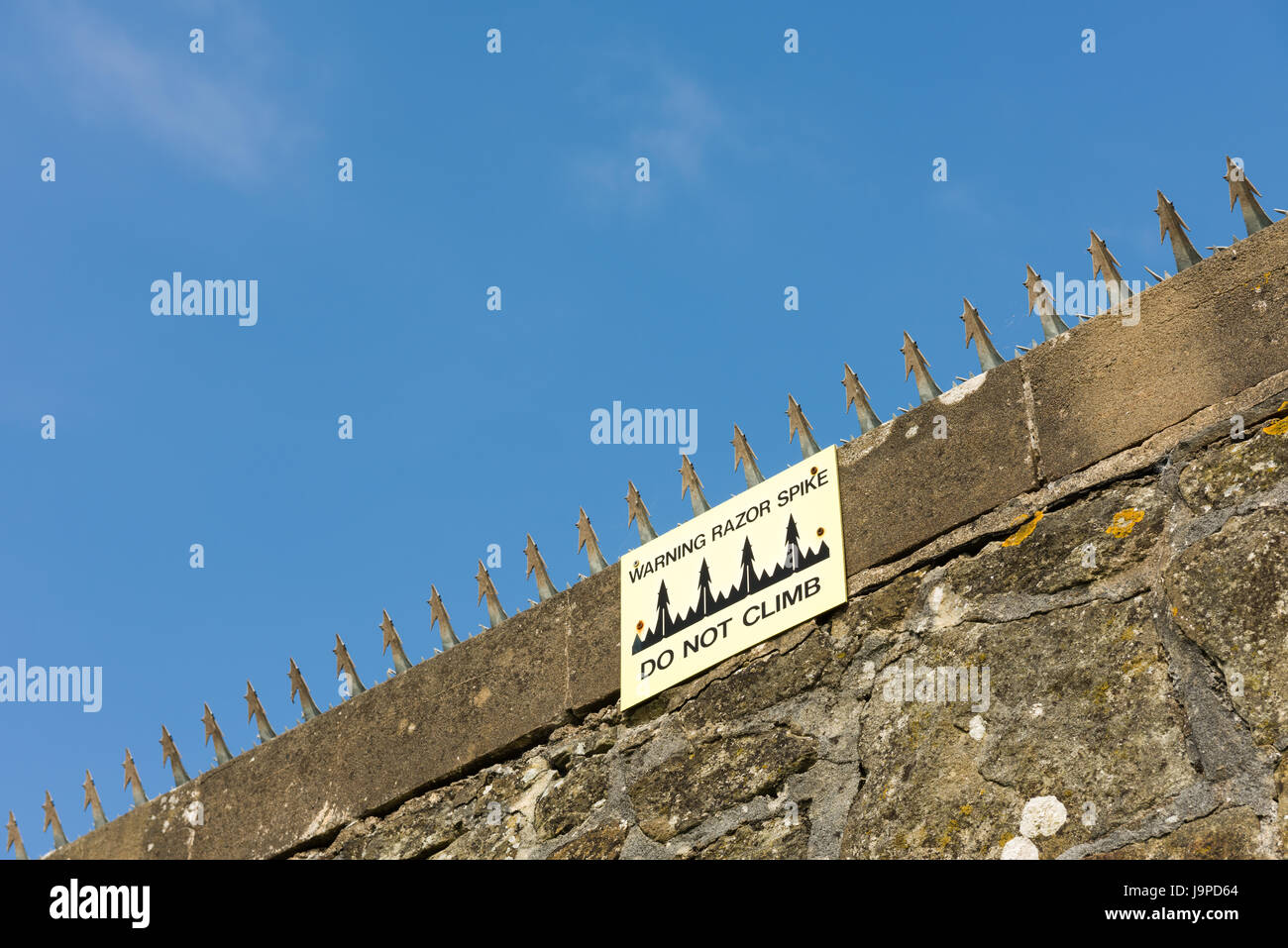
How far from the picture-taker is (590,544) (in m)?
4.60

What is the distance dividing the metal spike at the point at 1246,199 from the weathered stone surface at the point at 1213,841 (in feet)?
4.73

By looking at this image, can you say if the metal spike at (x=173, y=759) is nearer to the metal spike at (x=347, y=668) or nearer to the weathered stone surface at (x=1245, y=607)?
the metal spike at (x=347, y=668)

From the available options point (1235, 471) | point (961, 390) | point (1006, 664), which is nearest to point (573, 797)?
point (1006, 664)

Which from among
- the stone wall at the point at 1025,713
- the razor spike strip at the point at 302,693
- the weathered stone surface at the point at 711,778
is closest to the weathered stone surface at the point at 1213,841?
the stone wall at the point at 1025,713

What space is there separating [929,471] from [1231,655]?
100 cm

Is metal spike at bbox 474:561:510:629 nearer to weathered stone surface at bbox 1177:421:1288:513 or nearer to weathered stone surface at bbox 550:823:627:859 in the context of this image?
weathered stone surface at bbox 550:823:627:859

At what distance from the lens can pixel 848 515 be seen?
13.3 ft

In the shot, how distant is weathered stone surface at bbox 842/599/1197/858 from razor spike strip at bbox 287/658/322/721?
7.11ft

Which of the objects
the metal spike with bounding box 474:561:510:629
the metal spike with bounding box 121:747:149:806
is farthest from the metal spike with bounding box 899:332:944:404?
the metal spike with bounding box 121:747:149:806

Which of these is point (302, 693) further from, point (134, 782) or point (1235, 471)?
point (1235, 471)

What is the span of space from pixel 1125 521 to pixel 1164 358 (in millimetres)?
428

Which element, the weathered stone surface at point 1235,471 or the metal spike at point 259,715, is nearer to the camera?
the weathered stone surface at point 1235,471

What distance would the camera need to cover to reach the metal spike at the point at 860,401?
4145 mm
